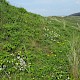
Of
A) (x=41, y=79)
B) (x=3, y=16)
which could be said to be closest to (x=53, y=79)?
(x=41, y=79)

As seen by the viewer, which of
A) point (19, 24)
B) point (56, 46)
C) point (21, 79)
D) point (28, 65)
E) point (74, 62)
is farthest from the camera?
point (19, 24)

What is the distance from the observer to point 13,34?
→ 30.3 feet

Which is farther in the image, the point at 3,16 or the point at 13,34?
the point at 3,16

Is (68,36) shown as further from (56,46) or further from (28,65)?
(28,65)

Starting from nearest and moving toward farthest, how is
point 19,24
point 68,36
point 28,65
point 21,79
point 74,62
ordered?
point 74,62, point 21,79, point 28,65, point 19,24, point 68,36

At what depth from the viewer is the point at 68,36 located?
36.6ft

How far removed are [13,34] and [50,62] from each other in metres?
2.14

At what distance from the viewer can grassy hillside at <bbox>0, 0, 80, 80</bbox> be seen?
22.9ft

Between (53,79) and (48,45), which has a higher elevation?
(48,45)

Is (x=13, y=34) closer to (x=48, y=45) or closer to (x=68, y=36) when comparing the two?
(x=48, y=45)

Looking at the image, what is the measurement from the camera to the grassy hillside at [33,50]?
22.9ft

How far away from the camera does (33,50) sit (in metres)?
8.59

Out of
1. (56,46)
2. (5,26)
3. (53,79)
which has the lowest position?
(53,79)

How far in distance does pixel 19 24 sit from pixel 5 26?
760 millimetres
